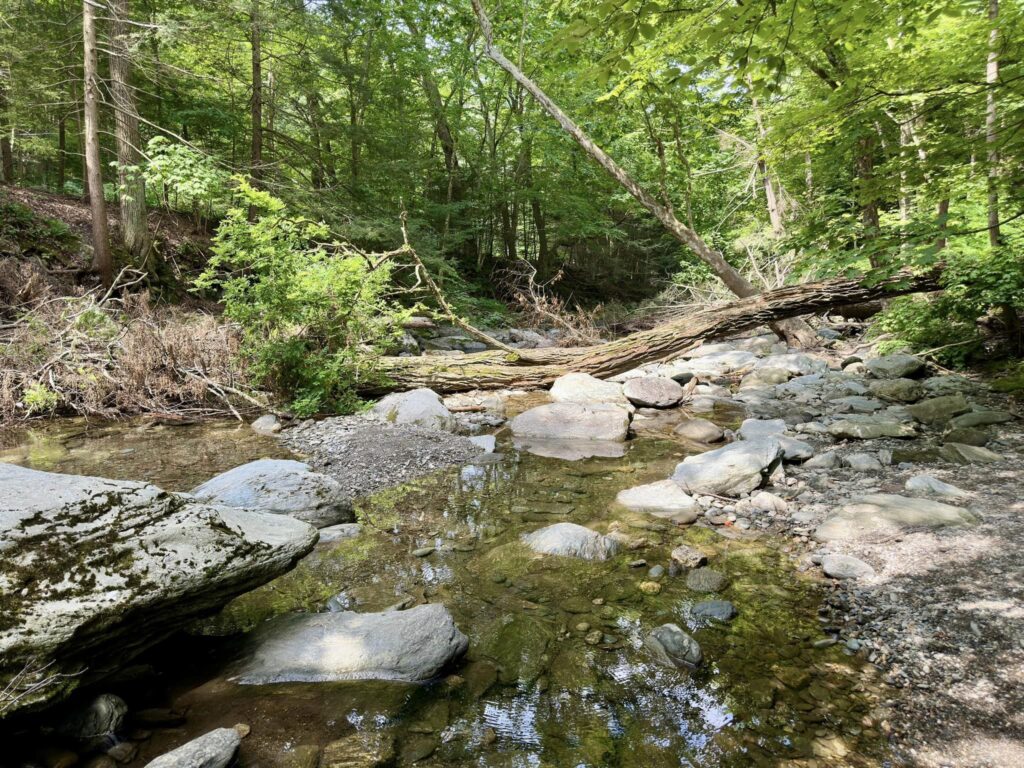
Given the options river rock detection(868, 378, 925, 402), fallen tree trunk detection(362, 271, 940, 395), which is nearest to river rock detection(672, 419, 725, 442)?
fallen tree trunk detection(362, 271, 940, 395)

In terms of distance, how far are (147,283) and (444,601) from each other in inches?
407

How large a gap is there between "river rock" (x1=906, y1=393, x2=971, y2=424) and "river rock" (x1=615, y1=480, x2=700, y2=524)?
3.26 metres

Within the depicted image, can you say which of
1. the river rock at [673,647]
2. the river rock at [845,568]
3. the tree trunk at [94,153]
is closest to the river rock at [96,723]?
the river rock at [673,647]

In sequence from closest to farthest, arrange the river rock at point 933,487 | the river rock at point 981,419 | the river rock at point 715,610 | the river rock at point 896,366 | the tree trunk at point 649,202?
the river rock at point 715,610, the river rock at point 933,487, the river rock at point 981,419, the river rock at point 896,366, the tree trunk at point 649,202

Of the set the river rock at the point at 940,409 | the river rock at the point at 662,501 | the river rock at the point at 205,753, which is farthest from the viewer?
the river rock at the point at 940,409

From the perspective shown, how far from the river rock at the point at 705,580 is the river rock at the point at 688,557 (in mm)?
60

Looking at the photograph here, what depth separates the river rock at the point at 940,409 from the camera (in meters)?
5.70

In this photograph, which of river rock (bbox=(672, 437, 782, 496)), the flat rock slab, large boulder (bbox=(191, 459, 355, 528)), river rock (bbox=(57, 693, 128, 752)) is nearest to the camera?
river rock (bbox=(57, 693, 128, 752))

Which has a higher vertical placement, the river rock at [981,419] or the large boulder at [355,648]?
the river rock at [981,419]

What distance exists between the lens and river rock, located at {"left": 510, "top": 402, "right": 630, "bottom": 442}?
669cm

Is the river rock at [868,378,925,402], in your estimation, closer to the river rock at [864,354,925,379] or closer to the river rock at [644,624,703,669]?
the river rock at [864,354,925,379]

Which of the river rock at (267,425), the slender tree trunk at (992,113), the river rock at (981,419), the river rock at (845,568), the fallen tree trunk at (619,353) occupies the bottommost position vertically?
the river rock at (845,568)

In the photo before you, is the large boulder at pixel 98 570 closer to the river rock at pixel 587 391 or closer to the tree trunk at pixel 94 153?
the river rock at pixel 587 391

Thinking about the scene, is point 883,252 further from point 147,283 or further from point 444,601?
point 147,283
